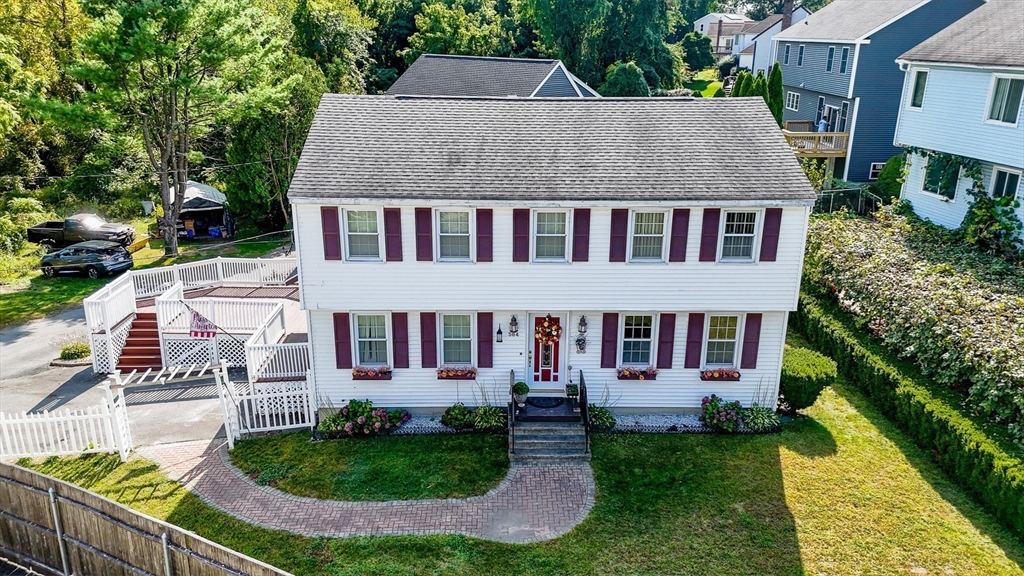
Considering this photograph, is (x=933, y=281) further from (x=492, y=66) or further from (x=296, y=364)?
(x=492, y=66)

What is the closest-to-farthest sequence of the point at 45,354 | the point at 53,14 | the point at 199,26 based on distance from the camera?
1. the point at 45,354
2. the point at 199,26
3. the point at 53,14

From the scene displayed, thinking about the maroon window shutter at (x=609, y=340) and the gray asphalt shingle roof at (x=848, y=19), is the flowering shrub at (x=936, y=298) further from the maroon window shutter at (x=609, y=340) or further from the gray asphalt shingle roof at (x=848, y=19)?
the gray asphalt shingle roof at (x=848, y=19)

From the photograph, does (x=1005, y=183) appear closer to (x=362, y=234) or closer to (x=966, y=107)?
(x=966, y=107)

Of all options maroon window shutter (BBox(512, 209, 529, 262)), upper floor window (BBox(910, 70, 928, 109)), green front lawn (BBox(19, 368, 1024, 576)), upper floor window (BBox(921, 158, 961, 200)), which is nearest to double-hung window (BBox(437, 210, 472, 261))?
maroon window shutter (BBox(512, 209, 529, 262))

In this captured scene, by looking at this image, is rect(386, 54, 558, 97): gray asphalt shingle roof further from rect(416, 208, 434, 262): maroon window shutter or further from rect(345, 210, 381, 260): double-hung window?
rect(345, 210, 381, 260): double-hung window

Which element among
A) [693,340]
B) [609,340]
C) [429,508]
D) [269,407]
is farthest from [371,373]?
[693,340]

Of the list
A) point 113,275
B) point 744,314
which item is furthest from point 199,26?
point 744,314

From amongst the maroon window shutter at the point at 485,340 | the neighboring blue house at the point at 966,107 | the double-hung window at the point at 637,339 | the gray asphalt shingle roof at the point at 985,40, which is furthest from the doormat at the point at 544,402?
the gray asphalt shingle roof at the point at 985,40
